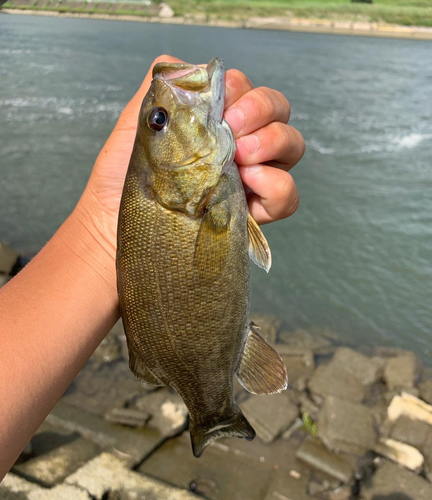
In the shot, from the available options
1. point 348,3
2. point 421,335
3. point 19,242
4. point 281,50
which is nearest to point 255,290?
point 421,335

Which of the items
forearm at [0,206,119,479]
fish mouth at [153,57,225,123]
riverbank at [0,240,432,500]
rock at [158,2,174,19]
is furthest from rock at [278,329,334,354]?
rock at [158,2,174,19]

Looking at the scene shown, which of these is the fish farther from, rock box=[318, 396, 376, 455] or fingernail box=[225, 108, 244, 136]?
rock box=[318, 396, 376, 455]

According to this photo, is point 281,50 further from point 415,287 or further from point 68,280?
point 68,280

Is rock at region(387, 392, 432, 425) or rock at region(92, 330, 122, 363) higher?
rock at region(387, 392, 432, 425)

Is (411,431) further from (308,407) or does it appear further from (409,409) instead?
(308,407)

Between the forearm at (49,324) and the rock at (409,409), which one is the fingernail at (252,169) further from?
the rock at (409,409)

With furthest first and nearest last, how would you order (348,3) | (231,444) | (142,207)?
1. (348,3)
2. (231,444)
3. (142,207)
